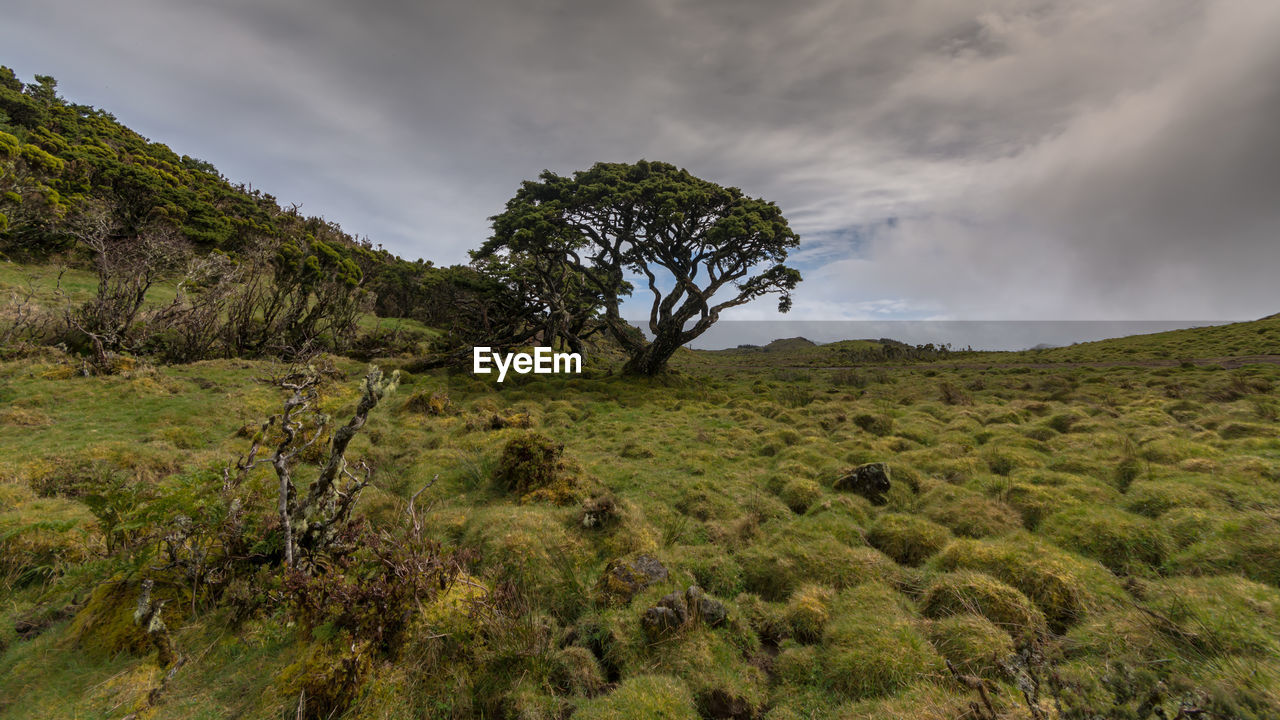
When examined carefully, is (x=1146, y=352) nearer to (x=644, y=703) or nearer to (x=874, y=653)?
(x=874, y=653)

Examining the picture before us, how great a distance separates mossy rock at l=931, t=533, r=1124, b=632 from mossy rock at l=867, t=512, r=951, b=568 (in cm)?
48

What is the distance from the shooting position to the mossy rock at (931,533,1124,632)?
477cm

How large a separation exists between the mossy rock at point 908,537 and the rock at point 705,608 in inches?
136

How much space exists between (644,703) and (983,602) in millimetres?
4133

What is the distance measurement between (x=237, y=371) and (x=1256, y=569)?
24.5 meters

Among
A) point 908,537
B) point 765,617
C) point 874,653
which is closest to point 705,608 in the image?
point 765,617

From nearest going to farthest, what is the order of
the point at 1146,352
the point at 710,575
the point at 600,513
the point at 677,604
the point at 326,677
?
the point at 326,677, the point at 677,604, the point at 710,575, the point at 600,513, the point at 1146,352

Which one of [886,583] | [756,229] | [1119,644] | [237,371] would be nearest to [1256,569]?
[1119,644]

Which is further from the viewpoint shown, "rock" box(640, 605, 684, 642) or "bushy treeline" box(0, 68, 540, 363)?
"bushy treeline" box(0, 68, 540, 363)

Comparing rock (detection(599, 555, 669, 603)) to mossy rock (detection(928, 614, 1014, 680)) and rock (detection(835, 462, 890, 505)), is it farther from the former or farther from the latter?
rock (detection(835, 462, 890, 505))

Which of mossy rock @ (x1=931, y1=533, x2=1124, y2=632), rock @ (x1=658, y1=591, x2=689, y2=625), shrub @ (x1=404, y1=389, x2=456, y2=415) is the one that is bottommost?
rock @ (x1=658, y1=591, x2=689, y2=625)

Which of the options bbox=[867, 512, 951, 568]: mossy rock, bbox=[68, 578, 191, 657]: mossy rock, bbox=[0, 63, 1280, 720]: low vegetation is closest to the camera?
bbox=[0, 63, 1280, 720]: low vegetation

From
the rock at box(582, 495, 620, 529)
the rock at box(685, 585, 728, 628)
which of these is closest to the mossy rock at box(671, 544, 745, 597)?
the rock at box(685, 585, 728, 628)

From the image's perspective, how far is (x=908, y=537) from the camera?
6949 mm
